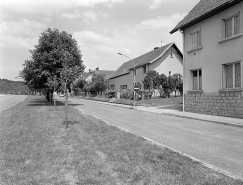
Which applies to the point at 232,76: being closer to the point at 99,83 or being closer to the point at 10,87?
the point at 99,83

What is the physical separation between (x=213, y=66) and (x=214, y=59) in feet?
1.44

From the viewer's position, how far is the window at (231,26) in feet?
39.7

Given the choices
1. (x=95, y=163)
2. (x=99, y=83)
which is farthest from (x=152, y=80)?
(x=95, y=163)

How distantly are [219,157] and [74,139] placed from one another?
391 cm

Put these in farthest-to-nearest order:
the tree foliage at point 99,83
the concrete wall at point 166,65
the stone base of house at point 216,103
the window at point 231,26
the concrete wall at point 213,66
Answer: the tree foliage at point 99,83
the concrete wall at point 166,65
the window at point 231,26
the concrete wall at point 213,66
the stone base of house at point 216,103

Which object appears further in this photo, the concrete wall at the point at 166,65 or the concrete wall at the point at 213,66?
the concrete wall at the point at 166,65

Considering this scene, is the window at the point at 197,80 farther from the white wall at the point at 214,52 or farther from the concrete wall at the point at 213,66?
the white wall at the point at 214,52

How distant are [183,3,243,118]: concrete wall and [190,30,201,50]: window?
0.88 ft

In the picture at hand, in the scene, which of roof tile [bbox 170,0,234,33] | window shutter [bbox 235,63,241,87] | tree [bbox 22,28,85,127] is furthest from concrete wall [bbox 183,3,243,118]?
tree [bbox 22,28,85,127]

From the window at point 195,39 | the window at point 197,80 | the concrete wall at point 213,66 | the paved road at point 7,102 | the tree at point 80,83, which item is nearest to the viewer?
the concrete wall at point 213,66

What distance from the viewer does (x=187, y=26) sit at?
51.8 ft

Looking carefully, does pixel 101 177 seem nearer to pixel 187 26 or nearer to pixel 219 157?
pixel 219 157

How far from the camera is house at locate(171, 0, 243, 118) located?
1197 cm

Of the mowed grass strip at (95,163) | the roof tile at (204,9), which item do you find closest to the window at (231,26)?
the roof tile at (204,9)
